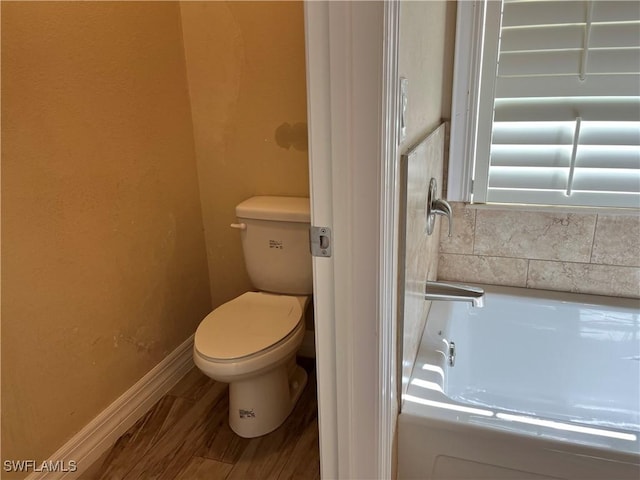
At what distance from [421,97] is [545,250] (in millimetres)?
919

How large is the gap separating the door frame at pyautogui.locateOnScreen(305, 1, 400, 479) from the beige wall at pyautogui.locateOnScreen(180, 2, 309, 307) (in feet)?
3.57

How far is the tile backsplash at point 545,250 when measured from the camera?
1.83 metres

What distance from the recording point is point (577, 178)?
1764 mm

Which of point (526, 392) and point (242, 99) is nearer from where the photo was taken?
point (526, 392)

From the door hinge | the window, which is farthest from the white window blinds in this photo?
the door hinge

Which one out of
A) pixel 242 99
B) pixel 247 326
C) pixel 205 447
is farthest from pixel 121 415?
pixel 242 99

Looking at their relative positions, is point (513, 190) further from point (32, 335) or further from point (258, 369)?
point (32, 335)

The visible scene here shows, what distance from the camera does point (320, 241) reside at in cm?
97

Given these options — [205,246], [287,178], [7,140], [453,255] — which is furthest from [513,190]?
[7,140]

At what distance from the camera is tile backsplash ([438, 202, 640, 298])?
1.83 metres

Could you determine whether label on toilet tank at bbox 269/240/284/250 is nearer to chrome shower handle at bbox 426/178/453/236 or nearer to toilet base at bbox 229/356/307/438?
toilet base at bbox 229/356/307/438

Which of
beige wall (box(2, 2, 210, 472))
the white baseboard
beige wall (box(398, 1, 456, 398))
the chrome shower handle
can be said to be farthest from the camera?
the white baseboard

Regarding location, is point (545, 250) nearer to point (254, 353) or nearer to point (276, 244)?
point (276, 244)

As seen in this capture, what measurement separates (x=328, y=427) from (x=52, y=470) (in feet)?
3.41
